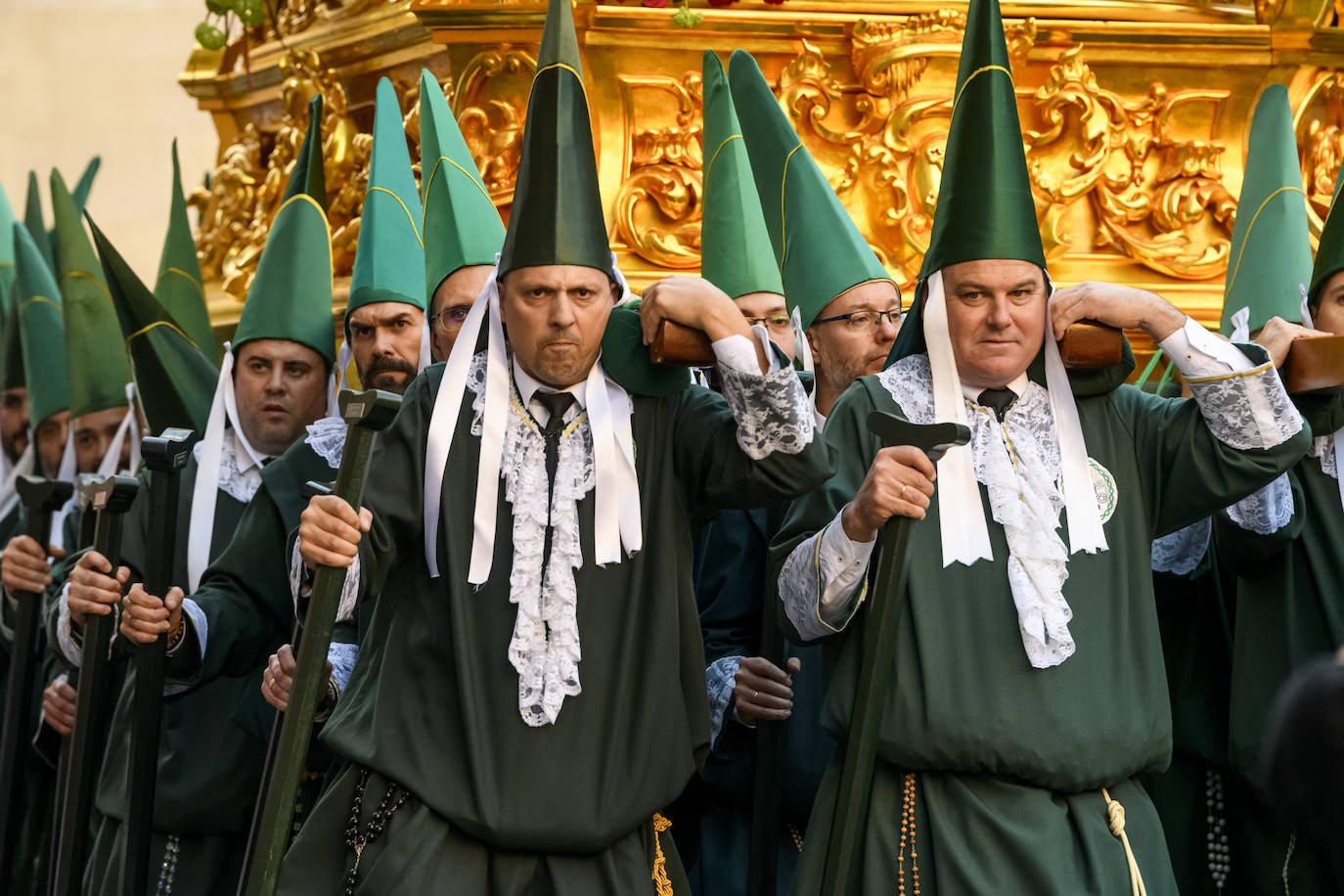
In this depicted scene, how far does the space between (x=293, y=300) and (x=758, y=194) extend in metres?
1.44

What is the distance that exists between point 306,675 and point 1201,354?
76.3 inches

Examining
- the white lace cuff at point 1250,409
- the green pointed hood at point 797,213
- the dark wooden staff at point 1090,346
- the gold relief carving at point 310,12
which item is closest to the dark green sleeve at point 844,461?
the dark wooden staff at point 1090,346

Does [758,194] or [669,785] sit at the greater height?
[758,194]

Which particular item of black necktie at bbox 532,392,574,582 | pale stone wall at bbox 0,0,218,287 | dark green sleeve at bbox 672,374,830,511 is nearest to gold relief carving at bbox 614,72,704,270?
dark green sleeve at bbox 672,374,830,511

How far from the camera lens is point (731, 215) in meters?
5.26

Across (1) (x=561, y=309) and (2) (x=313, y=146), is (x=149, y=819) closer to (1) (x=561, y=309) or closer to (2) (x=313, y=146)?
(1) (x=561, y=309)

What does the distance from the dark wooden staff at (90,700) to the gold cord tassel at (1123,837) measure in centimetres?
243

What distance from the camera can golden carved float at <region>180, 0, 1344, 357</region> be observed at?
6656mm

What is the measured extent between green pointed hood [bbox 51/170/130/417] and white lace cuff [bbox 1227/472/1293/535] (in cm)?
414

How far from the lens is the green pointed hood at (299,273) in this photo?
555 centimetres

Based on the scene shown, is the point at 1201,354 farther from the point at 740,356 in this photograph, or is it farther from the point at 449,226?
the point at 449,226

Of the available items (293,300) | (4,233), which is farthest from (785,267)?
(4,233)

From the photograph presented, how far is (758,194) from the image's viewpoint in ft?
17.7

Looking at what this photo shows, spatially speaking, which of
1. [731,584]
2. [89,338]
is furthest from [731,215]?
[89,338]
